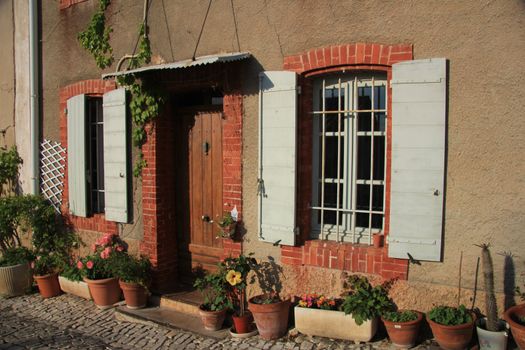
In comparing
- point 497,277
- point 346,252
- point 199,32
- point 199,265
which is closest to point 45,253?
point 199,265

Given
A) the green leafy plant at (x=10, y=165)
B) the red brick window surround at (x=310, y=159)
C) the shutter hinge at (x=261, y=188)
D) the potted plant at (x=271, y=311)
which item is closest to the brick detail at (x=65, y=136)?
the green leafy plant at (x=10, y=165)

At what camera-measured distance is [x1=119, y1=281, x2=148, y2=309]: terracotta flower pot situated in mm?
5680

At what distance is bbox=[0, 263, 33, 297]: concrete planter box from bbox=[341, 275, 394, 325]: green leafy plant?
4700 mm

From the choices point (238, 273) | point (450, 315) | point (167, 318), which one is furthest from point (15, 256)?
point (450, 315)

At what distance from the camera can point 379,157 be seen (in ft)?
15.3

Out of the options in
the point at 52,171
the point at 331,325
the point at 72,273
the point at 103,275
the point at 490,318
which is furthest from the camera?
the point at 52,171

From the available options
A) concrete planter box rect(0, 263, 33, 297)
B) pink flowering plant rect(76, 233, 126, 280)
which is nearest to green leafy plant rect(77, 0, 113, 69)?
pink flowering plant rect(76, 233, 126, 280)

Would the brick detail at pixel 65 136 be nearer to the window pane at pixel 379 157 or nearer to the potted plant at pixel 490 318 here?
the window pane at pixel 379 157

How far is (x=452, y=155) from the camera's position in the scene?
13.6 feet

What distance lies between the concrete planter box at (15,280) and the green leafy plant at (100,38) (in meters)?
3.06

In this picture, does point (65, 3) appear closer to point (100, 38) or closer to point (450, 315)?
point (100, 38)

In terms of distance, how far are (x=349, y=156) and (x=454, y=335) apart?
188 cm

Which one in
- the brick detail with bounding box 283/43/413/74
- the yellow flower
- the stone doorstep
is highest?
the brick detail with bounding box 283/43/413/74

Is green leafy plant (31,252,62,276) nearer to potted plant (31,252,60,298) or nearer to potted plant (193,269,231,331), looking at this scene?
potted plant (31,252,60,298)
